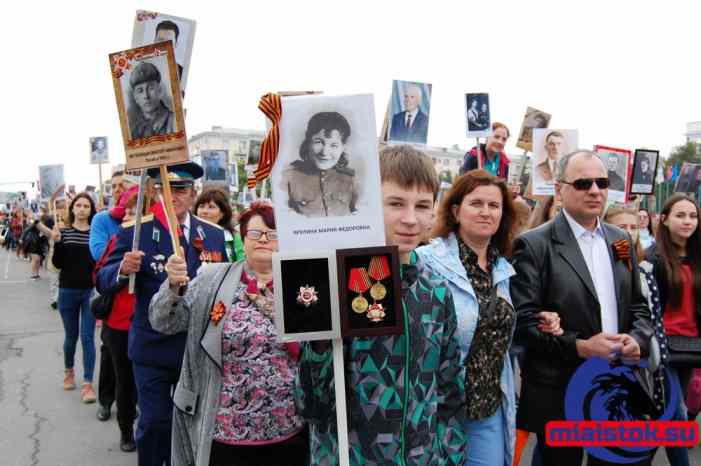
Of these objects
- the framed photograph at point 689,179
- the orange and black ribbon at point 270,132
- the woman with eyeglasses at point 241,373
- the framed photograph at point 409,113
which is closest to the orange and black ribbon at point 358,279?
the orange and black ribbon at point 270,132

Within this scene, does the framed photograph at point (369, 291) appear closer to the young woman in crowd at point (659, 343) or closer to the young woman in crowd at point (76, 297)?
the young woman in crowd at point (659, 343)

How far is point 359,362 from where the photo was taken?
2062 mm

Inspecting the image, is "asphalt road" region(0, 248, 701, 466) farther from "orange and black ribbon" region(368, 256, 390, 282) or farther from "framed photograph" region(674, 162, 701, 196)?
"framed photograph" region(674, 162, 701, 196)

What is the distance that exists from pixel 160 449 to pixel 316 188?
2.21 m

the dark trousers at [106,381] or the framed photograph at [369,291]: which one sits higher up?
the framed photograph at [369,291]

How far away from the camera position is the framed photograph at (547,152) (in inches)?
231

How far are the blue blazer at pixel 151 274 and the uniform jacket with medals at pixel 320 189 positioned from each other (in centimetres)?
185

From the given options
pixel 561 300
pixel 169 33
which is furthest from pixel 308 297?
pixel 169 33

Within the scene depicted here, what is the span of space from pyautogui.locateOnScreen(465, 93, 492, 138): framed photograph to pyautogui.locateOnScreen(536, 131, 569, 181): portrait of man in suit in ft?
4.67

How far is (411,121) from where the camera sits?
7.30 metres

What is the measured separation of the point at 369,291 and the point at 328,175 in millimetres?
390

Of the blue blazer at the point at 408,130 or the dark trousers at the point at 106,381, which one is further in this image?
the blue blazer at the point at 408,130

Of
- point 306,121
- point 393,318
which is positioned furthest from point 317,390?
point 306,121

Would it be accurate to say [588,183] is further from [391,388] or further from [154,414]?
[154,414]
